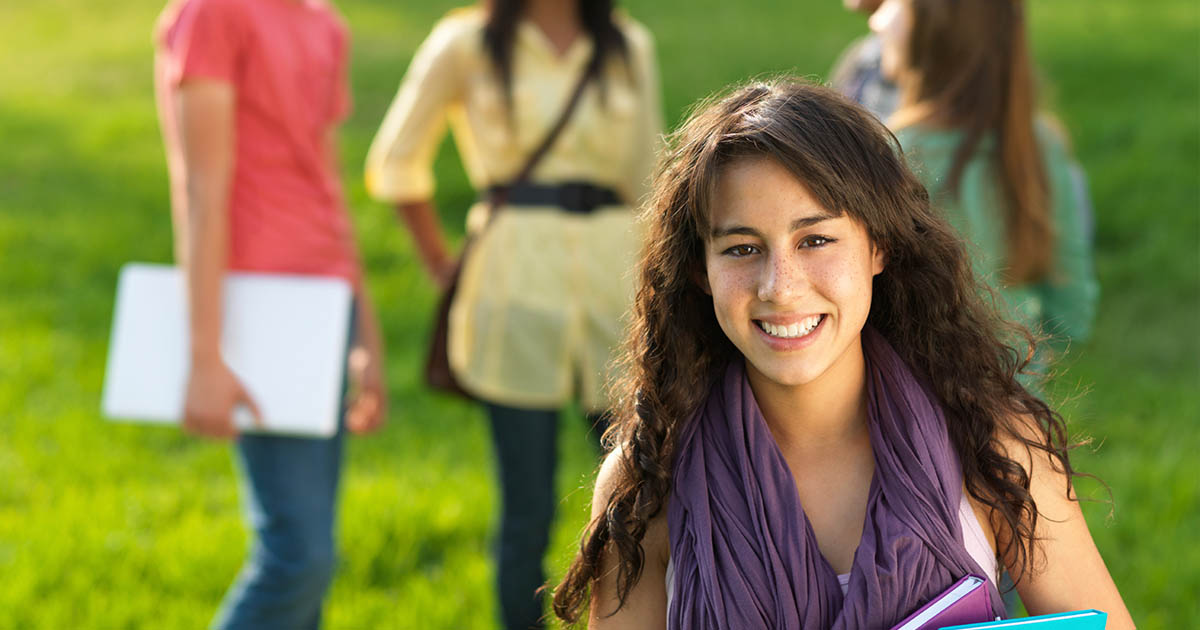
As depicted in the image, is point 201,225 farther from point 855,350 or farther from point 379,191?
point 855,350

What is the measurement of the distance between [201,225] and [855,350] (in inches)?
58.8

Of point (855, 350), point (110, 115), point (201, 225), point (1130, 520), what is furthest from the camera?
point (110, 115)

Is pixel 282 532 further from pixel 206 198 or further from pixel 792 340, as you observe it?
pixel 792 340

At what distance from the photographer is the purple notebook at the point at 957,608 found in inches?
67.3

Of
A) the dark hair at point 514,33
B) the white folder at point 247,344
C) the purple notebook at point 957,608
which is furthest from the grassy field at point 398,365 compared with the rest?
the dark hair at point 514,33

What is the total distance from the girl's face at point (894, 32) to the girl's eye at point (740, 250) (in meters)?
1.15

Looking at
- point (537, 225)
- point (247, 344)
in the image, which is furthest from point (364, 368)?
point (537, 225)

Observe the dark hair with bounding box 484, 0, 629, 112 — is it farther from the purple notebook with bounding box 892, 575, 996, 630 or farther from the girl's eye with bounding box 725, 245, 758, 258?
the purple notebook with bounding box 892, 575, 996, 630

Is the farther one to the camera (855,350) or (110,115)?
(110,115)

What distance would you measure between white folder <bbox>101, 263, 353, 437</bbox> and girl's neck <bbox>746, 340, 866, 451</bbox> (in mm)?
1204

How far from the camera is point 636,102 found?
3369 mm

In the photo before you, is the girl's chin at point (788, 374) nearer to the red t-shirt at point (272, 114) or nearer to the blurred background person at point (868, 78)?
the blurred background person at point (868, 78)

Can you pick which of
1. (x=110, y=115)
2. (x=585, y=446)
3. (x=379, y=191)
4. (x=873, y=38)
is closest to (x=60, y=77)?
(x=110, y=115)

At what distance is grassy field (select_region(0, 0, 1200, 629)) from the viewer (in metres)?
3.94
